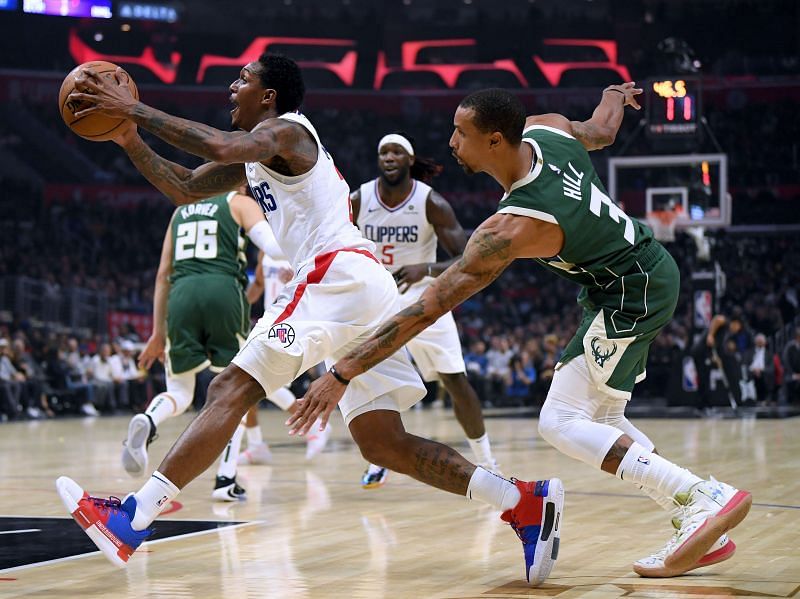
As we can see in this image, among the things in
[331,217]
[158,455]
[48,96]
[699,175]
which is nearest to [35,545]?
[331,217]

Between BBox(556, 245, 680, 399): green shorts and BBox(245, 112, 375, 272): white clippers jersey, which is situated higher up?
BBox(245, 112, 375, 272): white clippers jersey

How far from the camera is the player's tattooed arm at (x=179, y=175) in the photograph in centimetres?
454

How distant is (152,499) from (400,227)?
13.3 feet

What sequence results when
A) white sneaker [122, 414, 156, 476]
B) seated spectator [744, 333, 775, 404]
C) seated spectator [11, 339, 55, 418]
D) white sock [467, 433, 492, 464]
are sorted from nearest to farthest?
white sneaker [122, 414, 156, 476] → white sock [467, 433, 492, 464] → seated spectator [11, 339, 55, 418] → seated spectator [744, 333, 775, 404]

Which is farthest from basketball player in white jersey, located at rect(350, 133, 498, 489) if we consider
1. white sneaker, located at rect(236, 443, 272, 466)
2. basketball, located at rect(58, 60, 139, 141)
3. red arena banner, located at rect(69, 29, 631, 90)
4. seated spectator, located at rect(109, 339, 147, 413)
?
red arena banner, located at rect(69, 29, 631, 90)

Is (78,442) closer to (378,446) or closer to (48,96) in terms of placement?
(378,446)

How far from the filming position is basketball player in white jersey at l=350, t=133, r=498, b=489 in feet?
24.9

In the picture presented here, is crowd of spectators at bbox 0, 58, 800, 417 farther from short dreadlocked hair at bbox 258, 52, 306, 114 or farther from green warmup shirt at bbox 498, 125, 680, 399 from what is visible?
green warmup shirt at bbox 498, 125, 680, 399

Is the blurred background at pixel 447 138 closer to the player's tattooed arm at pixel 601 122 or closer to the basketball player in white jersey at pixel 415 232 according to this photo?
the basketball player in white jersey at pixel 415 232

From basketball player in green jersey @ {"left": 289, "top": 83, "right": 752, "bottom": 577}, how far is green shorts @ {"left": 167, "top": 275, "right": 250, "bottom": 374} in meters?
3.22

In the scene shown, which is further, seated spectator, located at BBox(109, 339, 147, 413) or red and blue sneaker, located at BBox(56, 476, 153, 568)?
seated spectator, located at BBox(109, 339, 147, 413)

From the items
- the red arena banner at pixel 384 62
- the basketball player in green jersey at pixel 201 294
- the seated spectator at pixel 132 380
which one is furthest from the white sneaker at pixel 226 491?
the red arena banner at pixel 384 62

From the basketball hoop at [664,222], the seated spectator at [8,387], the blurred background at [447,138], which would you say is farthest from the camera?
the blurred background at [447,138]

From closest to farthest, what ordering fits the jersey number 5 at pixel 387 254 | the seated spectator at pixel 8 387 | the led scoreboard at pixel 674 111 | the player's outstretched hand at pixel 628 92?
the player's outstretched hand at pixel 628 92
the jersey number 5 at pixel 387 254
the seated spectator at pixel 8 387
the led scoreboard at pixel 674 111
